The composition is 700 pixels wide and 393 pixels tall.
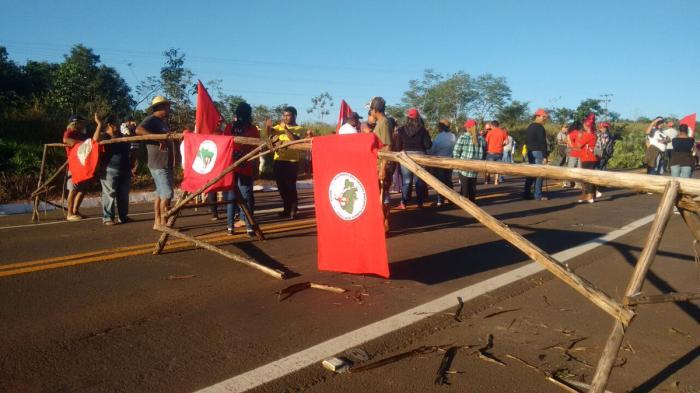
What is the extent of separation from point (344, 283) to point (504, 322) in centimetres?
164

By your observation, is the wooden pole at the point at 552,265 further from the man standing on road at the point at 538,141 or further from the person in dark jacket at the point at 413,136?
the man standing on road at the point at 538,141

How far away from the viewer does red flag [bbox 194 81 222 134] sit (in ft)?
22.2

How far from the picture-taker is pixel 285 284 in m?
5.04

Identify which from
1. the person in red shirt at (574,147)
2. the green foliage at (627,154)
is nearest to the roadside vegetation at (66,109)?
the green foliage at (627,154)

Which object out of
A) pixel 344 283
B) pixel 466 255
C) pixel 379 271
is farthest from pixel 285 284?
pixel 466 255

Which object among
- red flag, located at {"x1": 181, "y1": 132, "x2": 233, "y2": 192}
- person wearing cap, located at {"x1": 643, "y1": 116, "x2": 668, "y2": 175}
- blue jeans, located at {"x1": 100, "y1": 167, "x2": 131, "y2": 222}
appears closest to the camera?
red flag, located at {"x1": 181, "y1": 132, "x2": 233, "y2": 192}

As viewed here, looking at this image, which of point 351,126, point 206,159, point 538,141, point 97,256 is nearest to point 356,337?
point 206,159

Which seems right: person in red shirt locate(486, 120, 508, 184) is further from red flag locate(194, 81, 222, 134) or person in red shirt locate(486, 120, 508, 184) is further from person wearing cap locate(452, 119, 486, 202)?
red flag locate(194, 81, 222, 134)

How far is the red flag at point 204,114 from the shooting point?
266 inches

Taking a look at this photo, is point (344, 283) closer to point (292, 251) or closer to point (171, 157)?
point (292, 251)

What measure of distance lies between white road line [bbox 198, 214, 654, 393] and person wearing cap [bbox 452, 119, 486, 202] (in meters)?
4.88

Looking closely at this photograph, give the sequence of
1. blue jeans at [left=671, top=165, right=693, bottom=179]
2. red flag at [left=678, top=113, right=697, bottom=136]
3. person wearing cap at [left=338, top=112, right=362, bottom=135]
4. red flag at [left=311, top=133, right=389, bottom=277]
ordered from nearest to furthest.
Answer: red flag at [left=311, top=133, right=389, bottom=277] < person wearing cap at [left=338, top=112, right=362, bottom=135] < blue jeans at [left=671, top=165, right=693, bottom=179] < red flag at [left=678, top=113, right=697, bottom=136]

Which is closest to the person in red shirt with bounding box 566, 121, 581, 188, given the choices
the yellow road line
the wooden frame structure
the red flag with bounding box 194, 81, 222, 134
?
the yellow road line

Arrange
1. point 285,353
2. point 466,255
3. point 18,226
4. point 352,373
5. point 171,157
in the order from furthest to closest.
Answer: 1. point 18,226
2. point 171,157
3. point 466,255
4. point 285,353
5. point 352,373
